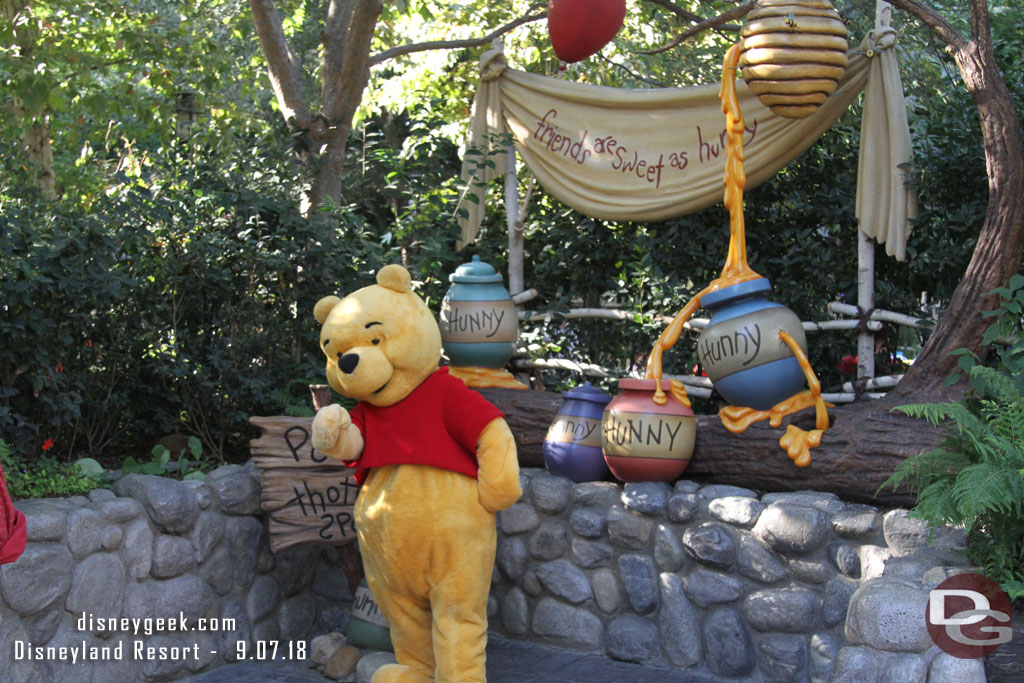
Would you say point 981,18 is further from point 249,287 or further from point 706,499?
point 249,287

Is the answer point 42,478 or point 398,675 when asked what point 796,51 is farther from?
point 42,478

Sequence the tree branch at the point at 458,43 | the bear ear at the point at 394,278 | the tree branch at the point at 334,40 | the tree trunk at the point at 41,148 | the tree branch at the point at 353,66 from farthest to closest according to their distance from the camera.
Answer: the tree trunk at the point at 41,148
the tree branch at the point at 334,40
the tree branch at the point at 458,43
the tree branch at the point at 353,66
the bear ear at the point at 394,278

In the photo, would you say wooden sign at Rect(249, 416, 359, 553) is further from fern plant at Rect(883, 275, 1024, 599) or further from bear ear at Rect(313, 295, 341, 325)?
fern plant at Rect(883, 275, 1024, 599)

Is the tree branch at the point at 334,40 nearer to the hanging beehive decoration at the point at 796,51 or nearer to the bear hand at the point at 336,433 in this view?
the hanging beehive decoration at the point at 796,51

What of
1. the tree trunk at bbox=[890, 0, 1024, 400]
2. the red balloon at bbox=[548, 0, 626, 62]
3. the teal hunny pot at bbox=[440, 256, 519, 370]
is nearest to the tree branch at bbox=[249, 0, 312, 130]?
the teal hunny pot at bbox=[440, 256, 519, 370]

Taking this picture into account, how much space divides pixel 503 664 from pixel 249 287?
245cm

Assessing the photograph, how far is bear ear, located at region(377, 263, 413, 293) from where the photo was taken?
3795mm

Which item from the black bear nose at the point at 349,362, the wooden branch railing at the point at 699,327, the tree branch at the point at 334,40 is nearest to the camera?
the black bear nose at the point at 349,362

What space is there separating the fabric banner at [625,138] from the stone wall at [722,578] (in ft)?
5.67

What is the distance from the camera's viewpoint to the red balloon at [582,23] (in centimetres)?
466

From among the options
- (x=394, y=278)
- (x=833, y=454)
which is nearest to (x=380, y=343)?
(x=394, y=278)

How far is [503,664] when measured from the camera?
14.4 ft

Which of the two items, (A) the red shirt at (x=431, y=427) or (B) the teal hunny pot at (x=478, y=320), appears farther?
(B) the teal hunny pot at (x=478, y=320)

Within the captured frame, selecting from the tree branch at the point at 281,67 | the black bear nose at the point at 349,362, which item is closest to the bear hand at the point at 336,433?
the black bear nose at the point at 349,362
